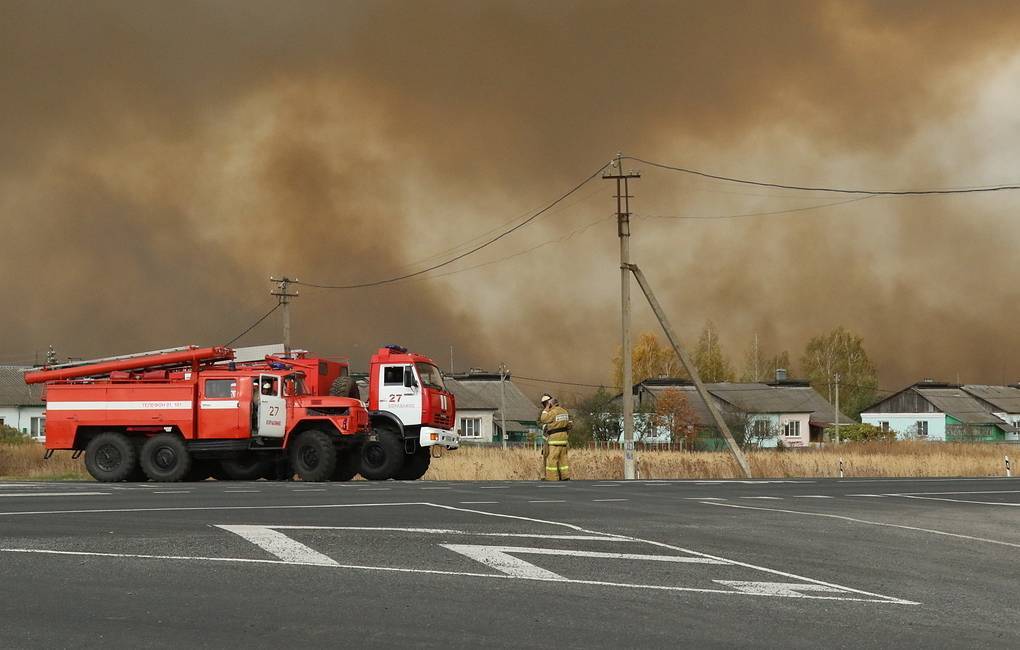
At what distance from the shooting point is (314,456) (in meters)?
27.7

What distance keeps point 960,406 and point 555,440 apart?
3865 inches

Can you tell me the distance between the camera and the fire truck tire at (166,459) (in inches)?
1076

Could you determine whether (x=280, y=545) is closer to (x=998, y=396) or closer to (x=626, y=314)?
(x=626, y=314)

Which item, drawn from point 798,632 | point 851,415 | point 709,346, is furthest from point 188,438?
point 851,415

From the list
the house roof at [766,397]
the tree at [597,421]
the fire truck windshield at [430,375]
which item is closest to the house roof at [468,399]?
the house roof at [766,397]

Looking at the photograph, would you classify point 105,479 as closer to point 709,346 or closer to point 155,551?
point 155,551

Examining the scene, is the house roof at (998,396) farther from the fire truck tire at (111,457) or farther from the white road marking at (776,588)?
the white road marking at (776,588)

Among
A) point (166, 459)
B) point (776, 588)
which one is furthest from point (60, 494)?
point (776, 588)

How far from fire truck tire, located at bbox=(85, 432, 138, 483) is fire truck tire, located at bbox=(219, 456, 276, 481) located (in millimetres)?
2316

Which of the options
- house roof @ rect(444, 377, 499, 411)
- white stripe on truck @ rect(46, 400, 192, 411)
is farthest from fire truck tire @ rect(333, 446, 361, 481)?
house roof @ rect(444, 377, 499, 411)

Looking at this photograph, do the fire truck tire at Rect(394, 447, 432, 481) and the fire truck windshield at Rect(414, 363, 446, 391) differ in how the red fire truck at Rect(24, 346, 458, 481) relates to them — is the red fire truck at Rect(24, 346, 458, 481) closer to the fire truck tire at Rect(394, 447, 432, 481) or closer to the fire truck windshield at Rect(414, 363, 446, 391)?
the fire truck tire at Rect(394, 447, 432, 481)

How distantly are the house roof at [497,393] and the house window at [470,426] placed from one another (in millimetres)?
2733

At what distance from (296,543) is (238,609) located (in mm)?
3369

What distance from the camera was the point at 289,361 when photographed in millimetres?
29062
